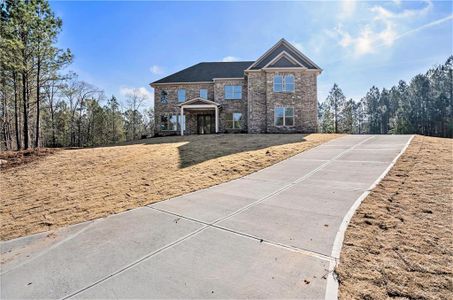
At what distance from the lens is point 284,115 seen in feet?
68.4

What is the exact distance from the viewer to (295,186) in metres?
6.10

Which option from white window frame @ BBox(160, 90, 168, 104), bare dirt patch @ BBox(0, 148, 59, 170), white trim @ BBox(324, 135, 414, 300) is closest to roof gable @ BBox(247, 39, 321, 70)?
white window frame @ BBox(160, 90, 168, 104)

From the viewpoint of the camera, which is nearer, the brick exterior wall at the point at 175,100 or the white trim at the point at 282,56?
the white trim at the point at 282,56

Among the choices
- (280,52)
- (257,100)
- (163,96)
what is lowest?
(257,100)

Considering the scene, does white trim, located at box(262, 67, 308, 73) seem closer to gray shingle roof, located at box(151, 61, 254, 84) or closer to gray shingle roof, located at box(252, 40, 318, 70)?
gray shingle roof, located at box(252, 40, 318, 70)

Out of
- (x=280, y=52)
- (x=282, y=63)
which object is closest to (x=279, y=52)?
(x=280, y=52)

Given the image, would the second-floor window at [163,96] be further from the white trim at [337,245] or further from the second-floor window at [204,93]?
the white trim at [337,245]

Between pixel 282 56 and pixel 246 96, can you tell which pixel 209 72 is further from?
pixel 282 56

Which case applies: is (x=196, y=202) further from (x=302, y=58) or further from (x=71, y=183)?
(x=302, y=58)

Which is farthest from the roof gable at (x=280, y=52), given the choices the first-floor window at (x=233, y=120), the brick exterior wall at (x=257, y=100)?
the first-floor window at (x=233, y=120)

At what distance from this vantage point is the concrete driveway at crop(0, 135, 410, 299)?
8.46 ft

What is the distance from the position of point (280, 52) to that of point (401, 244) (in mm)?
21266

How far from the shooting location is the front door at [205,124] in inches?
969

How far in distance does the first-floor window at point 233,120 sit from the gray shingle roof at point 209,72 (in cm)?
399
